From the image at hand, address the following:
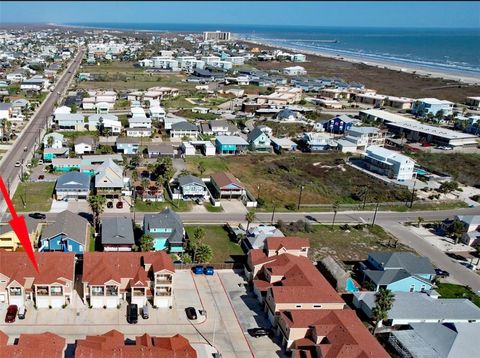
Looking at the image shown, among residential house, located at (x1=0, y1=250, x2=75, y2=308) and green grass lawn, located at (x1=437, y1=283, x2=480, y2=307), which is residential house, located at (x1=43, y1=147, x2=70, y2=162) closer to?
residential house, located at (x1=0, y1=250, x2=75, y2=308)

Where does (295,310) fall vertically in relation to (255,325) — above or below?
above

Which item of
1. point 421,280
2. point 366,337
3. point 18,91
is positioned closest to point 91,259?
point 366,337

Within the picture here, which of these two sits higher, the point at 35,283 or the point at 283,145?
the point at 35,283

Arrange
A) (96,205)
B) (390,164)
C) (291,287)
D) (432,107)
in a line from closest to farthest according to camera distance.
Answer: (291,287), (96,205), (390,164), (432,107)

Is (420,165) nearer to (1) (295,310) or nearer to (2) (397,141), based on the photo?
(2) (397,141)

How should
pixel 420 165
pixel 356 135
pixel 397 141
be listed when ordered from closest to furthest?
1. pixel 420 165
2. pixel 356 135
3. pixel 397 141

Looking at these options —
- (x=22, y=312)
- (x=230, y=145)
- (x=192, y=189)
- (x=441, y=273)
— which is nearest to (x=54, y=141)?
(x=192, y=189)

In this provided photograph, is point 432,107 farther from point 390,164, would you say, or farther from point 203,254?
point 203,254
